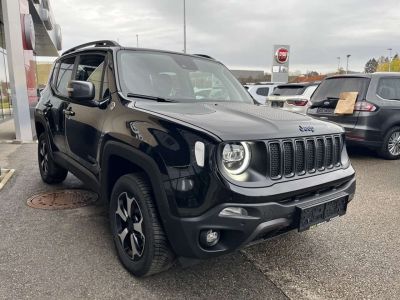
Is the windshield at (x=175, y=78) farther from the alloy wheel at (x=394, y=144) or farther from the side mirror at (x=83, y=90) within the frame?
the alloy wheel at (x=394, y=144)

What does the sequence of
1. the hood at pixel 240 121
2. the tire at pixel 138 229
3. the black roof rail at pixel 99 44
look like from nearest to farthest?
the hood at pixel 240 121 → the tire at pixel 138 229 → the black roof rail at pixel 99 44

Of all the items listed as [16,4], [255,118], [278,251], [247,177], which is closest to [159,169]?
[247,177]

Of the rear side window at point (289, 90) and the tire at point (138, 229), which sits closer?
the tire at point (138, 229)

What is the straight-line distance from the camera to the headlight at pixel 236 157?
2509 mm

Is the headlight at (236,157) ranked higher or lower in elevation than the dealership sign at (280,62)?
lower

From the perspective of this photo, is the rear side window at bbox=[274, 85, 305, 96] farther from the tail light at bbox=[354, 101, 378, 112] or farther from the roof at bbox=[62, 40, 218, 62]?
the roof at bbox=[62, 40, 218, 62]

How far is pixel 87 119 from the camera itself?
12.2 ft

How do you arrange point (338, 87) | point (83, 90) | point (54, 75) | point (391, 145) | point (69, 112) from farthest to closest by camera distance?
point (338, 87) → point (391, 145) → point (54, 75) → point (69, 112) → point (83, 90)

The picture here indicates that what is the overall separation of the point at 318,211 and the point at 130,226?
1477 millimetres

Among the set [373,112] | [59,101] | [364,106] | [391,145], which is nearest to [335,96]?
[364,106]

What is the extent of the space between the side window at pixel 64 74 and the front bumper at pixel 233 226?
2775 millimetres

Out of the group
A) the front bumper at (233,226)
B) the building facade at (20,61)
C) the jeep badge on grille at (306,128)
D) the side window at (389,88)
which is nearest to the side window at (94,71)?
the front bumper at (233,226)

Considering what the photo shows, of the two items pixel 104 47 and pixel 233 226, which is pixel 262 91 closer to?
pixel 104 47

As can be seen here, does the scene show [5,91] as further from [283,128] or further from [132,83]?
[283,128]
